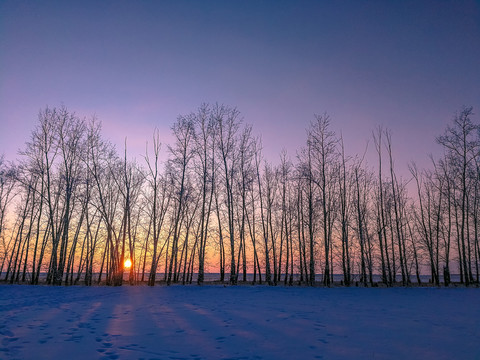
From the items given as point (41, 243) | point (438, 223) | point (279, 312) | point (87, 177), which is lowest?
point (279, 312)

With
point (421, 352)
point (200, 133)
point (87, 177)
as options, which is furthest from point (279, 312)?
point (87, 177)

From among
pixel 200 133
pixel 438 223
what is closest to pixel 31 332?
pixel 200 133

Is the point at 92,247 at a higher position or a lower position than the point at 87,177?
lower

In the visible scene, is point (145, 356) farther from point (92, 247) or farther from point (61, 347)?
point (92, 247)

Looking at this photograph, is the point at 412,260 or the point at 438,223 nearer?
the point at 438,223

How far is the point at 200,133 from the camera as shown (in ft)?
84.8

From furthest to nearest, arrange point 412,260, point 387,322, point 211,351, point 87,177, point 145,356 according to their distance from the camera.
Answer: point 412,260
point 87,177
point 387,322
point 211,351
point 145,356

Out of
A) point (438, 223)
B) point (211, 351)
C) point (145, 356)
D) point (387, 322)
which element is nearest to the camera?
point (145, 356)

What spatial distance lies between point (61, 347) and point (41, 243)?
3024 centimetres

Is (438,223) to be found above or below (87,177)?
below

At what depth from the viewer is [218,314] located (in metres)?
8.16

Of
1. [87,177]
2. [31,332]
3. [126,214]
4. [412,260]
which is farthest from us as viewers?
[412,260]

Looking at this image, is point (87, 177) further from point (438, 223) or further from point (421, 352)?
point (438, 223)

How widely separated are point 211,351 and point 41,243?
3195cm
